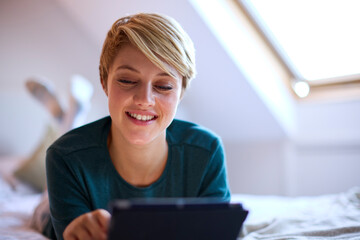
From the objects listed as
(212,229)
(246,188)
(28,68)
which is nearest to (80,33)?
(28,68)

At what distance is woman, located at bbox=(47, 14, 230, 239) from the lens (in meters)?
0.86

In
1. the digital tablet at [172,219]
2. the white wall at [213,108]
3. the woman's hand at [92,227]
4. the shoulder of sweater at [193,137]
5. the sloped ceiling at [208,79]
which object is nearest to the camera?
the digital tablet at [172,219]

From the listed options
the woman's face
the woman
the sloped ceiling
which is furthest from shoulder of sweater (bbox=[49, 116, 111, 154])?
the sloped ceiling

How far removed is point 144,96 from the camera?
0.85 m

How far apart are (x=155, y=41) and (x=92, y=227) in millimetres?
454

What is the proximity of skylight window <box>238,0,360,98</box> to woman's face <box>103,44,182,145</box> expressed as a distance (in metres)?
1.44

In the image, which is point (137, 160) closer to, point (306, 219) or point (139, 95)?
point (139, 95)

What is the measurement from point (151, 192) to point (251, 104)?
1.46m

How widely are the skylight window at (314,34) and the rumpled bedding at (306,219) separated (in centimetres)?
110

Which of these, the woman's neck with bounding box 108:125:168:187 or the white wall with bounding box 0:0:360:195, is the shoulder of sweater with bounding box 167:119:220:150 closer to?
the woman's neck with bounding box 108:125:168:187

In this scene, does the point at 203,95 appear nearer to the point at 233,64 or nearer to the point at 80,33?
the point at 233,64

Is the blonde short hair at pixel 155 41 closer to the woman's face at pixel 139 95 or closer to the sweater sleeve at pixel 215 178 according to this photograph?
the woman's face at pixel 139 95

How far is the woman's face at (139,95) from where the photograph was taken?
855 mm

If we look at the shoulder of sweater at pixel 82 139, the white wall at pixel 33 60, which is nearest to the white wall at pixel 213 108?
the white wall at pixel 33 60
